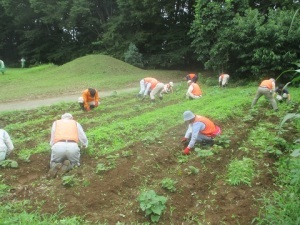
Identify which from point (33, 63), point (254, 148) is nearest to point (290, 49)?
point (254, 148)

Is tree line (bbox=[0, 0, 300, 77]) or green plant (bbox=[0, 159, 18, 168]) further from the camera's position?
tree line (bbox=[0, 0, 300, 77])

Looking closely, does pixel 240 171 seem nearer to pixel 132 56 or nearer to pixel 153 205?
pixel 153 205

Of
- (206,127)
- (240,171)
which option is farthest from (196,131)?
(240,171)

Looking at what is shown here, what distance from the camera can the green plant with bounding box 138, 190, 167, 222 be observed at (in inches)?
174

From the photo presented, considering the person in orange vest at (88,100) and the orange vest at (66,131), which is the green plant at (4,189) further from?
the person in orange vest at (88,100)

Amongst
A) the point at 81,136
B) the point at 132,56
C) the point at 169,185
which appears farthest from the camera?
the point at 132,56

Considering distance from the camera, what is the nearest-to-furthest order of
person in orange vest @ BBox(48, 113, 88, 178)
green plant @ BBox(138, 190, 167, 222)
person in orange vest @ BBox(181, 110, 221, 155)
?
green plant @ BBox(138, 190, 167, 222) < person in orange vest @ BBox(48, 113, 88, 178) < person in orange vest @ BBox(181, 110, 221, 155)

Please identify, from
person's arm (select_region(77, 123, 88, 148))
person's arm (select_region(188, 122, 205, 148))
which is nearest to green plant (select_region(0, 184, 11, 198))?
person's arm (select_region(77, 123, 88, 148))

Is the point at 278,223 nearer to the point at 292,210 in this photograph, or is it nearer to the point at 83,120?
the point at 292,210

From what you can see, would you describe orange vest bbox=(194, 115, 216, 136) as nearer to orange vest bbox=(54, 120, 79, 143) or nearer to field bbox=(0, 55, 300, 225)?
field bbox=(0, 55, 300, 225)

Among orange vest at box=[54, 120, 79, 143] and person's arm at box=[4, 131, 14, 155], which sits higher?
orange vest at box=[54, 120, 79, 143]

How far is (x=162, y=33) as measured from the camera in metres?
32.3

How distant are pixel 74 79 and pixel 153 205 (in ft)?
60.6

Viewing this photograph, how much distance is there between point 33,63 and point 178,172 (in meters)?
37.9
